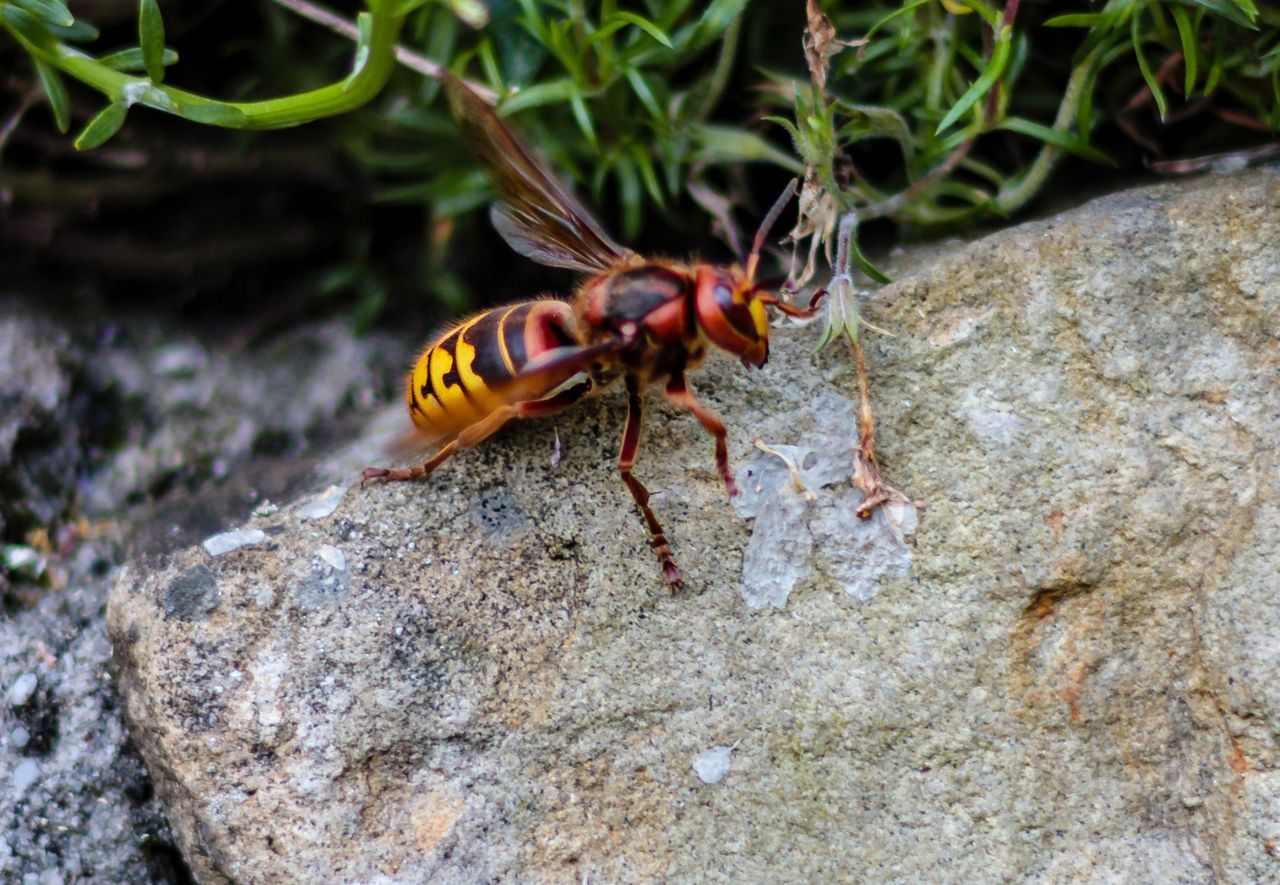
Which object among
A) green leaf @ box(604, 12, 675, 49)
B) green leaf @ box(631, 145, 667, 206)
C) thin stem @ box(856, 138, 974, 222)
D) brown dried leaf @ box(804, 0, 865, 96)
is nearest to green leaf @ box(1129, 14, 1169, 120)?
thin stem @ box(856, 138, 974, 222)

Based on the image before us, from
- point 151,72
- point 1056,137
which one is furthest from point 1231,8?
point 151,72

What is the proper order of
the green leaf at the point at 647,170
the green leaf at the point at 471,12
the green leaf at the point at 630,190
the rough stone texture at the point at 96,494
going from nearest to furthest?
the green leaf at the point at 471,12, the rough stone texture at the point at 96,494, the green leaf at the point at 647,170, the green leaf at the point at 630,190

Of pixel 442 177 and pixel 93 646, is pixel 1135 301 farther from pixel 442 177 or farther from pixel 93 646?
pixel 93 646

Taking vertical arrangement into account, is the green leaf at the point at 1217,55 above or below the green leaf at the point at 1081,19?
below

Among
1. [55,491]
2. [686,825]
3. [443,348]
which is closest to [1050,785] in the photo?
[686,825]

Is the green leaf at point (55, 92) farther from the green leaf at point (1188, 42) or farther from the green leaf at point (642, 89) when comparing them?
the green leaf at point (1188, 42)

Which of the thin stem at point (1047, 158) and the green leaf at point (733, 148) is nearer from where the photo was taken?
the thin stem at point (1047, 158)

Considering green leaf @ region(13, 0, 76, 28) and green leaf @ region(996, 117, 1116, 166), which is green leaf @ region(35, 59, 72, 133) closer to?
green leaf @ region(13, 0, 76, 28)

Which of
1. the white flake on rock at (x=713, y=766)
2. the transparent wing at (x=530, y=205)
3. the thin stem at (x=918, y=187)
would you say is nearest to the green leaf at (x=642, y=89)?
the transparent wing at (x=530, y=205)
